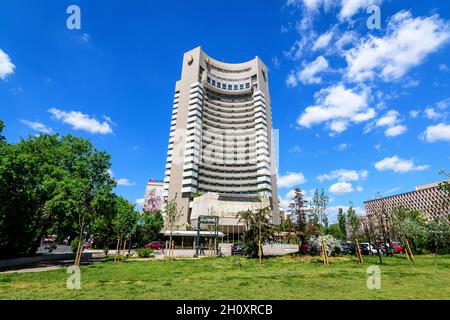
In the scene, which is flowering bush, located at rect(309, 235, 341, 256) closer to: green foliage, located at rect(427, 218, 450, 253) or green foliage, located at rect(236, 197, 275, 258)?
green foliage, located at rect(236, 197, 275, 258)

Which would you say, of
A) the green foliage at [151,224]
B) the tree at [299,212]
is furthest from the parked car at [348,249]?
the green foliage at [151,224]

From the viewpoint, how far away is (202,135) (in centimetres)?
10194

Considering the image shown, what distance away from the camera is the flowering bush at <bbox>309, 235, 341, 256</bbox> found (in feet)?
82.9

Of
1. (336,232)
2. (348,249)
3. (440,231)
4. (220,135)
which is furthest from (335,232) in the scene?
(440,231)

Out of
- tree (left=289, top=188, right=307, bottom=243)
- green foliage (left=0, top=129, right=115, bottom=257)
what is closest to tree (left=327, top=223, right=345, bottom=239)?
tree (left=289, top=188, right=307, bottom=243)

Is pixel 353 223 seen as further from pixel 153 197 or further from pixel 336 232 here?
pixel 153 197

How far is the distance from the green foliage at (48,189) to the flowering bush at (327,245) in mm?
22490

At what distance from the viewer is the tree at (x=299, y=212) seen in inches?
1185

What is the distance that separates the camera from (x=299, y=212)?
31.4 meters

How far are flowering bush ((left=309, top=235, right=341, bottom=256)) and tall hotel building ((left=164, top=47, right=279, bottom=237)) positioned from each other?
53.8m

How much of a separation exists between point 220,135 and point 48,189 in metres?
86.1

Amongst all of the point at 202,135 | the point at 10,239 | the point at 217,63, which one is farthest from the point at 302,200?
the point at 217,63
